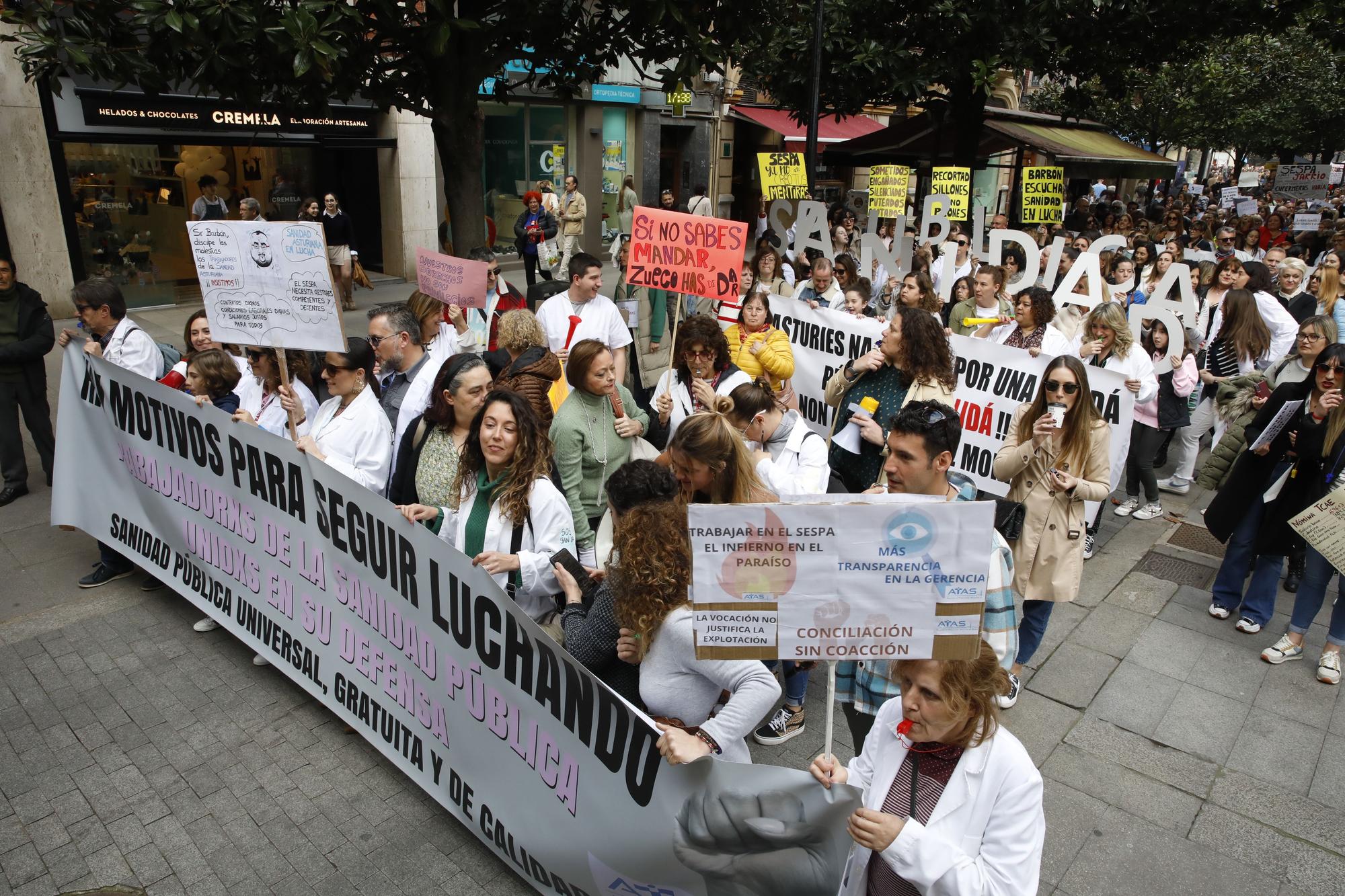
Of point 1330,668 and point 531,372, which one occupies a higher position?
point 531,372

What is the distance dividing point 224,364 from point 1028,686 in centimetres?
480

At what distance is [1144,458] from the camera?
293 inches

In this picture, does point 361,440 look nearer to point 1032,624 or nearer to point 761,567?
point 761,567

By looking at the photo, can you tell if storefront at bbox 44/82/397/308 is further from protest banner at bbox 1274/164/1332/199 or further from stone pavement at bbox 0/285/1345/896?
protest banner at bbox 1274/164/1332/199

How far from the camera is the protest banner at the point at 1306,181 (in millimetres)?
20094

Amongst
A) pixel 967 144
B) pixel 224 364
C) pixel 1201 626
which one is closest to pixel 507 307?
pixel 224 364

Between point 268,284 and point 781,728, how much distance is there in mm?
3315

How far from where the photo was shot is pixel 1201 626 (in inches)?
227

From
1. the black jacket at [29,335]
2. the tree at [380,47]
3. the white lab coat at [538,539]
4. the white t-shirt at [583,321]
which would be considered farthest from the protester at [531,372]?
the black jacket at [29,335]

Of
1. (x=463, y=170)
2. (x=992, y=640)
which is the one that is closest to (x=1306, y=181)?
(x=463, y=170)

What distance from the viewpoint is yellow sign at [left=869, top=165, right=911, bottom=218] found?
10953mm

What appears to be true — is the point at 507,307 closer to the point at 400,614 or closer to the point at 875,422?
the point at 875,422

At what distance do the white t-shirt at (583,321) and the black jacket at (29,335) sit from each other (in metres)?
3.61

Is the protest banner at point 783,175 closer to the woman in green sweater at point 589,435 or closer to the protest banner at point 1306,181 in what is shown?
the woman in green sweater at point 589,435
